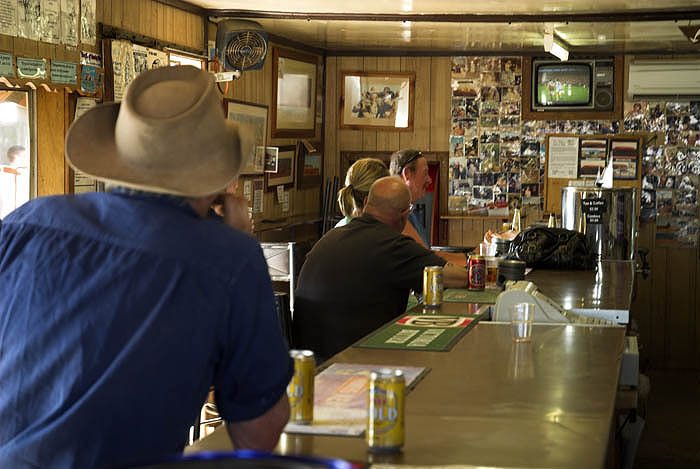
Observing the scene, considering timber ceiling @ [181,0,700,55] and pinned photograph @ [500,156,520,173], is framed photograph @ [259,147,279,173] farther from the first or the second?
pinned photograph @ [500,156,520,173]

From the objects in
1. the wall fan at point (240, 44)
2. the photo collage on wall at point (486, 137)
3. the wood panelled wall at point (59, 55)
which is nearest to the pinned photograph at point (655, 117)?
the photo collage on wall at point (486, 137)

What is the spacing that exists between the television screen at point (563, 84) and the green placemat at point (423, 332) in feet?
17.9

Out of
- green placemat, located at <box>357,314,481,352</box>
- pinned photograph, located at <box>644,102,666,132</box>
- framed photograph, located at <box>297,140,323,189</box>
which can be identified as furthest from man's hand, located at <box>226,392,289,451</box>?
pinned photograph, located at <box>644,102,666,132</box>

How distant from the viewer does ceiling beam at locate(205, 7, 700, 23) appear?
6508 millimetres

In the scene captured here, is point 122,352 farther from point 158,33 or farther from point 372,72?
point 372,72

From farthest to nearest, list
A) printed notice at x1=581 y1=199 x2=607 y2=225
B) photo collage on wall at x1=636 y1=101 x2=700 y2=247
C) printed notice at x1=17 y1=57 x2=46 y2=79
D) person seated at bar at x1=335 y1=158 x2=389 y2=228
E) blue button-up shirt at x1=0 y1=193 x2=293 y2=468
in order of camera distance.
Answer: photo collage on wall at x1=636 y1=101 x2=700 y2=247
printed notice at x1=581 y1=199 x2=607 y2=225
person seated at bar at x1=335 y1=158 x2=389 y2=228
printed notice at x1=17 y1=57 x2=46 y2=79
blue button-up shirt at x1=0 y1=193 x2=293 y2=468

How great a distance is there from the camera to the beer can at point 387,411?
5.89 ft

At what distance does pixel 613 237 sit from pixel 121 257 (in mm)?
4766

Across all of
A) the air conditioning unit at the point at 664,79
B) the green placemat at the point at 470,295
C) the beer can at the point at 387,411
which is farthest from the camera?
the air conditioning unit at the point at 664,79

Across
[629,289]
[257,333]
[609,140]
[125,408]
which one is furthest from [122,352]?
[609,140]

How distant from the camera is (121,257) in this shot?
59.4 inches

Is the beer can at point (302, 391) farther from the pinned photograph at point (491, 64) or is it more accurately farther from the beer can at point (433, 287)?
the pinned photograph at point (491, 64)

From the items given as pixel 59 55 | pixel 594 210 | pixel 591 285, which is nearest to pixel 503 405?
pixel 591 285

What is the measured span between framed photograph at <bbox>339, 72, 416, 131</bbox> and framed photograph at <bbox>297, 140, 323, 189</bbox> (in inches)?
15.4
